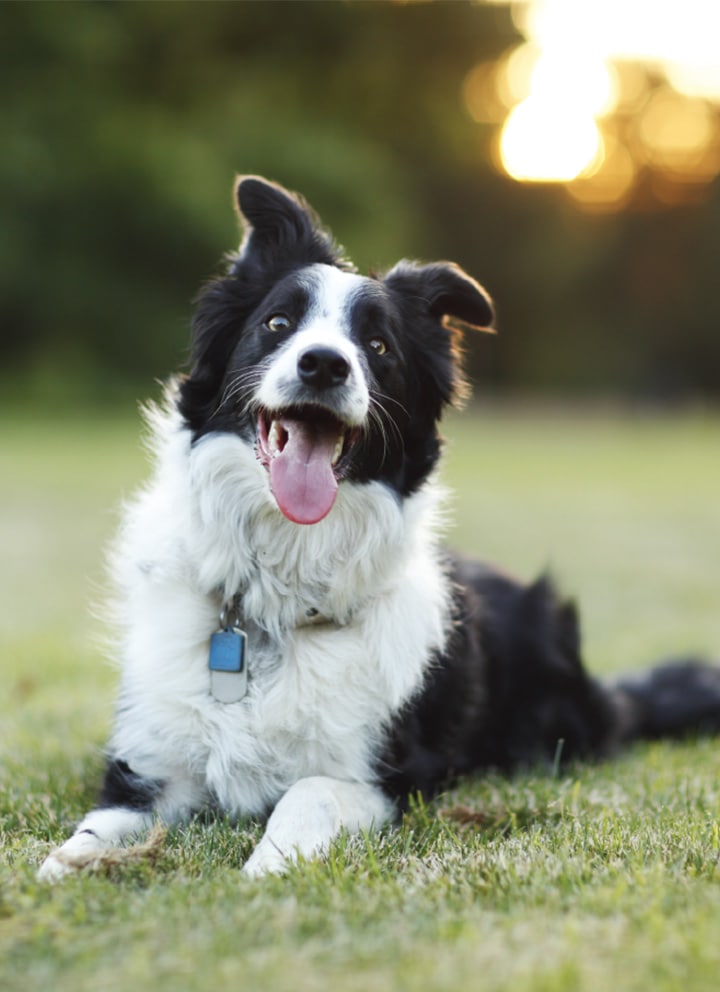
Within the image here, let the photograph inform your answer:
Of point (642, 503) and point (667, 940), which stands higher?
point (642, 503)

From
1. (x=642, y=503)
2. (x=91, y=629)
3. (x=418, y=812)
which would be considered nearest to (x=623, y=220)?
(x=642, y=503)

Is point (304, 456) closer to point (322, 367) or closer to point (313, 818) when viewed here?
point (322, 367)

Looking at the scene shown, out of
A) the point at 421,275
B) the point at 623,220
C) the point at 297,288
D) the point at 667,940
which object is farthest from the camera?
the point at 623,220

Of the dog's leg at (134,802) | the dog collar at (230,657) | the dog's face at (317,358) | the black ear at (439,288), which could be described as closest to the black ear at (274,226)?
the dog's face at (317,358)

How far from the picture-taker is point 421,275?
434 centimetres

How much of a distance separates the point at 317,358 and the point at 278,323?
46cm

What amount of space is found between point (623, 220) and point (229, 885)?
47314 millimetres

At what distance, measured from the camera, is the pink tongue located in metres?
3.63

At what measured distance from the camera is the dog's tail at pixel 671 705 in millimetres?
5324

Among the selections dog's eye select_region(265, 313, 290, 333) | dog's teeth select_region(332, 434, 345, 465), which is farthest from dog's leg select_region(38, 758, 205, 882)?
dog's eye select_region(265, 313, 290, 333)

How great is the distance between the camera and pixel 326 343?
141 inches

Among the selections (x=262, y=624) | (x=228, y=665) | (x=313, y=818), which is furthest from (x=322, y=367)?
(x=313, y=818)

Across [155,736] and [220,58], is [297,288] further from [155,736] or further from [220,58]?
[220,58]

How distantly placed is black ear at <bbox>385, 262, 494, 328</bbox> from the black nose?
2.75 ft
